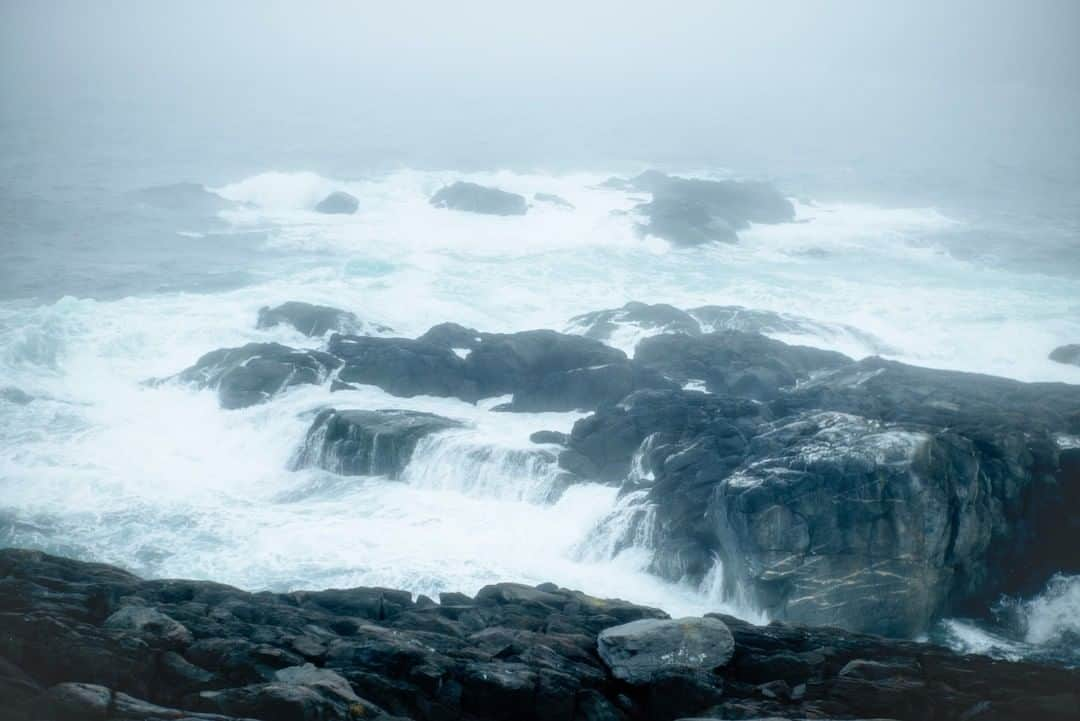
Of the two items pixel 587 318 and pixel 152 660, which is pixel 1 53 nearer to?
pixel 587 318

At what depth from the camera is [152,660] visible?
1050 centimetres

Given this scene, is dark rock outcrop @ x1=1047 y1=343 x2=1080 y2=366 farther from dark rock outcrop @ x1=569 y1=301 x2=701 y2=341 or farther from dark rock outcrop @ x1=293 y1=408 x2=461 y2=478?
dark rock outcrop @ x1=293 y1=408 x2=461 y2=478

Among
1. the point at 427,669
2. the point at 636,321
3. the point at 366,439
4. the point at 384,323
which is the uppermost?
the point at 636,321

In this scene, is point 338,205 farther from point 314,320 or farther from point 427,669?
point 427,669

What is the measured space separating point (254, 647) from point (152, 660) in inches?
46.7

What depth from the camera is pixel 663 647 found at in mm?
11938

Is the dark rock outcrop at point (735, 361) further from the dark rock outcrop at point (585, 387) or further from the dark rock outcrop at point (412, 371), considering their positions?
the dark rock outcrop at point (412, 371)

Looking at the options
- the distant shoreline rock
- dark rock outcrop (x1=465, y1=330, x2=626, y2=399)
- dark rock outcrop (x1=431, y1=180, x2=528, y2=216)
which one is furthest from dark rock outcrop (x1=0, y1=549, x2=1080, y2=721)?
dark rock outcrop (x1=431, y1=180, x2=528, y2=216)

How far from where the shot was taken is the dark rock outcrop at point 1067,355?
31.9 m

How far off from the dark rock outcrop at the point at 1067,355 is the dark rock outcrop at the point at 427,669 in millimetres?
22621

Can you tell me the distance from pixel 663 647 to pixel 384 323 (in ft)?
78.7

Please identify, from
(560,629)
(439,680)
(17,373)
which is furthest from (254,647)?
(17,373)

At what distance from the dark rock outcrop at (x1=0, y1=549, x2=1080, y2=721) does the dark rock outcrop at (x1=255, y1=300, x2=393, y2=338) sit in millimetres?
18671

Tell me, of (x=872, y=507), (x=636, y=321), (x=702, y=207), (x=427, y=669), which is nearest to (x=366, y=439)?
(x=872, y=507)
